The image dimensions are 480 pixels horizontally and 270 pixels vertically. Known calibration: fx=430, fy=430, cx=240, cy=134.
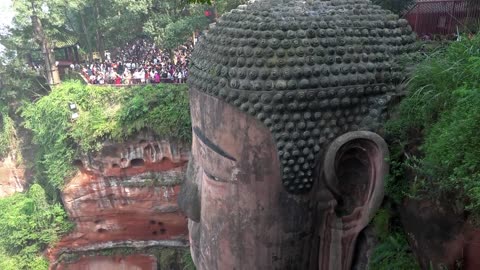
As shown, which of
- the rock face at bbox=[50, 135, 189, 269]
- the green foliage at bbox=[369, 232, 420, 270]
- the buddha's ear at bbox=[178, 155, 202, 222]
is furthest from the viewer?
the rock face at bbox=[50, 135, 189, 269]

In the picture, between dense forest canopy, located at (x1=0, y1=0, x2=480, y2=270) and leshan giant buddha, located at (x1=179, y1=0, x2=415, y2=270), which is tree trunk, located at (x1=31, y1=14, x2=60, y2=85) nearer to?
dense forest canopy, located at (x1=0, y1=0, x2=480, y2=270)

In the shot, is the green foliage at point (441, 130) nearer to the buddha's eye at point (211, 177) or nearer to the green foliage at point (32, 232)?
the buddha's eye at point (211, 177)

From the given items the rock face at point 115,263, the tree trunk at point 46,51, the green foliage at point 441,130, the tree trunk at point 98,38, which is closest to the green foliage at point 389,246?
the green foliage at point 441,130

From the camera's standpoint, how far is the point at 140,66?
53.5 feet

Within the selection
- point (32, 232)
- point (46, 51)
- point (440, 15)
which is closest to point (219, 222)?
point (440, 15)

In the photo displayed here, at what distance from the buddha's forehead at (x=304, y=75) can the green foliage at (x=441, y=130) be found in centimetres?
36

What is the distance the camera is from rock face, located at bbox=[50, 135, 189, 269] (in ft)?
43.5

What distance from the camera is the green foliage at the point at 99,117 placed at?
12.9m

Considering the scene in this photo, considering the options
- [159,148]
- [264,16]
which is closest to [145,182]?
[159,148]

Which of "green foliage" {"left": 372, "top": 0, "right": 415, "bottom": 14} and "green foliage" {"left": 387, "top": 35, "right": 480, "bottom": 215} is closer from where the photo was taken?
"green foliage" {"left": 387, "top": 35, "right": 480, "bottom": 215}

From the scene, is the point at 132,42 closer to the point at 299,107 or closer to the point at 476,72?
the point at 299,107

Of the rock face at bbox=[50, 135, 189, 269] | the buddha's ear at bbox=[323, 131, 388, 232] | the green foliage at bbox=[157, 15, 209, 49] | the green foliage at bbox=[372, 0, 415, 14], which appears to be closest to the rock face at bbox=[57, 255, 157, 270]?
the rock face at bbox=[50, 135, 189, 269]

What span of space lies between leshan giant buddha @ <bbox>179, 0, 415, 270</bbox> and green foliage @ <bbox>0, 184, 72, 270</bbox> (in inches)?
442

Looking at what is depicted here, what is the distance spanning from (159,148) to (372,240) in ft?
31.0
